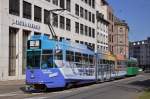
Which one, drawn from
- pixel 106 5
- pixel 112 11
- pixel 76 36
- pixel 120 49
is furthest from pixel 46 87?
pixel 120 49

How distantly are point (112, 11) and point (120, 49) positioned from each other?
13.6 m

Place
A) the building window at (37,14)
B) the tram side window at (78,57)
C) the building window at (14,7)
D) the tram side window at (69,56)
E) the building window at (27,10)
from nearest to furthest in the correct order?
the tram side window at (69,56)
the tram side window at (78,57)
the building window at (14,7)
the building window at (27,10)
the building window at (37,14)

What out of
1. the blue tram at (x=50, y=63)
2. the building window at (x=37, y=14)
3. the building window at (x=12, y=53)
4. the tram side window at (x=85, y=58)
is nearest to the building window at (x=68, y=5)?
the building window at (x=37, y=14)

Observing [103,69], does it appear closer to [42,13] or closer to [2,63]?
[2,63]

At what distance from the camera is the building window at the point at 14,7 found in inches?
1990

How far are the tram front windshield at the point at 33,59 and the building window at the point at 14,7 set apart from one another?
23977 millimetres

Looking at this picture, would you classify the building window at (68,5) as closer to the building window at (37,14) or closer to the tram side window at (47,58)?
the building window at (37,14)

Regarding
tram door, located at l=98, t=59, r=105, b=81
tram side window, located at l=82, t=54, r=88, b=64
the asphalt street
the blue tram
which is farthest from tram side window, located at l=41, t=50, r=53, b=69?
tram door, located at l=98, t=59, r=105, b=81

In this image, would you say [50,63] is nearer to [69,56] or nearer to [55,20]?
[69,56]

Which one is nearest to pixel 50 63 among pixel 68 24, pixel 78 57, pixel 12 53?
pixel 78 57

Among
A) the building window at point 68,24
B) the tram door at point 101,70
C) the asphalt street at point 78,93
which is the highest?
the building window at point 68,24

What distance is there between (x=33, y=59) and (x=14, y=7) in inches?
992

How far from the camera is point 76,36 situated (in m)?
75.3

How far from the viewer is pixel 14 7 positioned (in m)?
51.4
